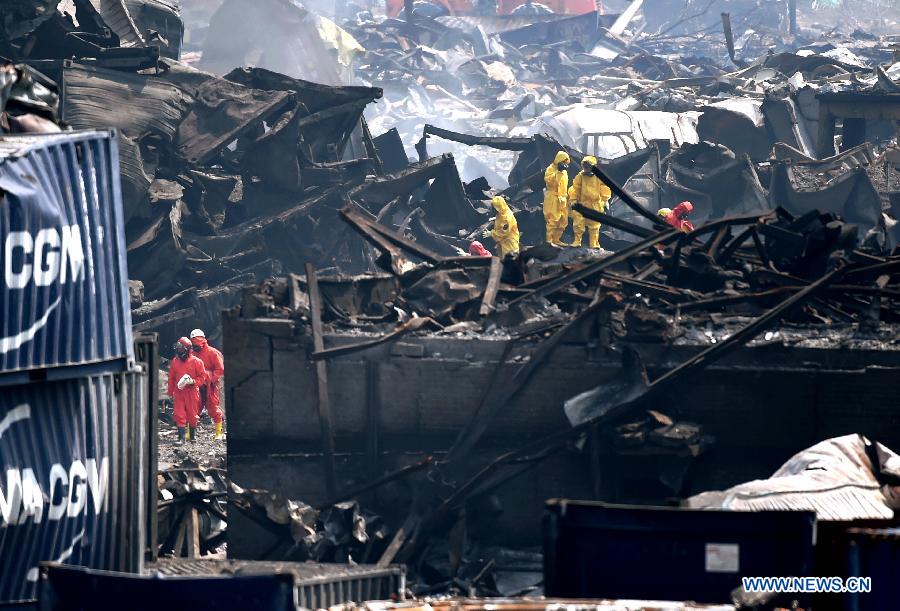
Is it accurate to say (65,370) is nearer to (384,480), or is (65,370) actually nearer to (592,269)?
(384,480)

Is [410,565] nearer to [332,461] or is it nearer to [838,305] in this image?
[332,461]

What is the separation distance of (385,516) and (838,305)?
3846 mm

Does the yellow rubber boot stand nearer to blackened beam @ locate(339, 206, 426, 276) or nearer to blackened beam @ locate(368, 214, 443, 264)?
blackened beam @ locate(368, 214, 443, 264)

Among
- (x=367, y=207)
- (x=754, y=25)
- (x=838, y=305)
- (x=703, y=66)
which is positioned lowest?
(x=838, y=305)

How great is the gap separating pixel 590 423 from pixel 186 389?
6.68 m

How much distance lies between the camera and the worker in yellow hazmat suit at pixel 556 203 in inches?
704

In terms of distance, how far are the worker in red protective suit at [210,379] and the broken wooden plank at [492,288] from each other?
17.3 ft

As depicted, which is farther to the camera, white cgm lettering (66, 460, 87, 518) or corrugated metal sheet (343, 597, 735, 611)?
white cgm lettering (66, 460, 87, 518)

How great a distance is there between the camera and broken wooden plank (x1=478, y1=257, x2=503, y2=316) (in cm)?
923

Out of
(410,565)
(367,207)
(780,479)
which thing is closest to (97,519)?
(410,565)

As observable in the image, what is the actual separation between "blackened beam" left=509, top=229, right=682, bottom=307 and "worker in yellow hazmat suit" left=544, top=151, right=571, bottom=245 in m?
7.83

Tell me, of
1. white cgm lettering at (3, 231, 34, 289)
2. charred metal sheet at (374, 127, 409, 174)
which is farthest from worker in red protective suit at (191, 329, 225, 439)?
charred metal sheet at (374, 127, 409, 174)

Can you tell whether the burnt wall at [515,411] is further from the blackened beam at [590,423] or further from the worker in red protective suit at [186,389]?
the worker in red protective suit at [186,389]

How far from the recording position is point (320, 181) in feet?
62.5
